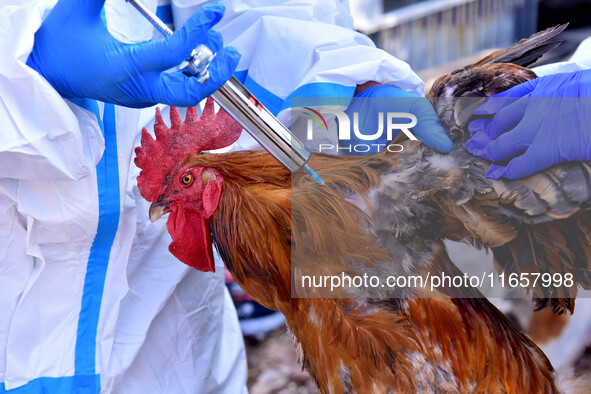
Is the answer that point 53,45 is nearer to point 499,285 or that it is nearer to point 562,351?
point 499,285

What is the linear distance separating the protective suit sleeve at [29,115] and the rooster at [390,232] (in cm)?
Answer: 21

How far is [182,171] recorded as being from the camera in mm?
1258

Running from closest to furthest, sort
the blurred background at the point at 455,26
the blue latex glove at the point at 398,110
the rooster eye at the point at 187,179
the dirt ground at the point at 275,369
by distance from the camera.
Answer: the blue latex glove at the point at 398,110
the rooster eye at the point at 187,179
the dirt ground at the point at 275,369
the blurred background at the point at 455,26

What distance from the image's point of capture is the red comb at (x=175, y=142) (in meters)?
1.27

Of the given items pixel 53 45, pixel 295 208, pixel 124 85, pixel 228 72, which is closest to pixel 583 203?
pixel 295 208

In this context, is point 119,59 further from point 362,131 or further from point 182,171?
point 362,131

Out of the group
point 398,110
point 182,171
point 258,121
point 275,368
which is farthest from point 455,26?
point 258,121

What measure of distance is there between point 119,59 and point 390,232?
572 mm

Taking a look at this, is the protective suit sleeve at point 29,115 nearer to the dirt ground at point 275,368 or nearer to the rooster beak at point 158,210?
the rooster beak at point 158,210

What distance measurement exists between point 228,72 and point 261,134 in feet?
0.38

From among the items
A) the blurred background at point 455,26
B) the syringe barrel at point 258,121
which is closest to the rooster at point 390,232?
the syringe barrel at point 258,121

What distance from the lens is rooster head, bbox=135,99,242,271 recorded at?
49.6 inches

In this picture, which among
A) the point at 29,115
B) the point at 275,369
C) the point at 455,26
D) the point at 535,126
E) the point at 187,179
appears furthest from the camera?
the point at 455,26

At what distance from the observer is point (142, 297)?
1.51 meters
